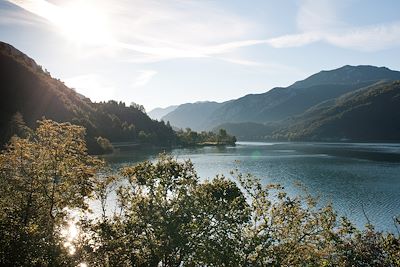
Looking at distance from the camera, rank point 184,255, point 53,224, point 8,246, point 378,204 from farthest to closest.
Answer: point 378,204
point 53,224
point 184,255
point 8,246

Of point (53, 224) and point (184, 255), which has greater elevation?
point (53, 224)

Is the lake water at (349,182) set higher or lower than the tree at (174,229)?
lower

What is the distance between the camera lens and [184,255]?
2592cm

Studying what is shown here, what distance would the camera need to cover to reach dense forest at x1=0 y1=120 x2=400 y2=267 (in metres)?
23.0

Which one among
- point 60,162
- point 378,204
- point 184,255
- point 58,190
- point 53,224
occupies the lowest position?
point 378,204

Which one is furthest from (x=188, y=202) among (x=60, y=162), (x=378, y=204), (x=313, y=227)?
(x=378, y=204)

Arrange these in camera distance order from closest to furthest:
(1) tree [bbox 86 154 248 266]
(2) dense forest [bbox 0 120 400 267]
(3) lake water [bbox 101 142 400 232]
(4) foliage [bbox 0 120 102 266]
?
(2) dense forest [bbox 0 120 400 267] → (1) tree [bbox 86 154 248 266] → (4) foliage [bbox 0 120 102 266] → (3) lake water [bbox 101 142 400 232]

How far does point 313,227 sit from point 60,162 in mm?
19919

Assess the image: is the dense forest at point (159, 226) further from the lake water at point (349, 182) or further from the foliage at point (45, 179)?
the lake water at point (349, 182)

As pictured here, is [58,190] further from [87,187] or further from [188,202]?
[188,202]

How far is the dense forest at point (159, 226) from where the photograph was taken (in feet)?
75.5

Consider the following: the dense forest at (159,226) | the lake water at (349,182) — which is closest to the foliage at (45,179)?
the dense forest at (159,226)

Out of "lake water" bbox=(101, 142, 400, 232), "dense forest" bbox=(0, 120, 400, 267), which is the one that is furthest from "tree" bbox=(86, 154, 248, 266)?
"lake water" bbox=(101, 142, 400, 232)

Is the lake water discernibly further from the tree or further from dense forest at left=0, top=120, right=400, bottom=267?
the tree
